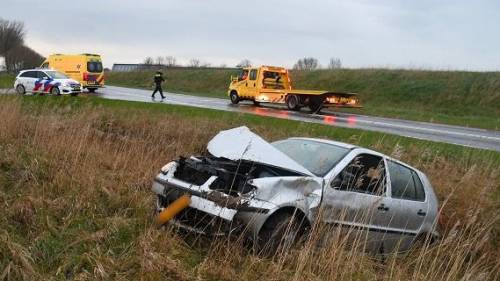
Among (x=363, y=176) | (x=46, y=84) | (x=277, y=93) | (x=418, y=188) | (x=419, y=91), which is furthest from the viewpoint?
(x=419, y=91)

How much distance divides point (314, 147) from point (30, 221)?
3449 millimetres

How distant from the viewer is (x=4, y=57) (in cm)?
8394

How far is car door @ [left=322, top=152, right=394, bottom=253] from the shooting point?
20.1 feet

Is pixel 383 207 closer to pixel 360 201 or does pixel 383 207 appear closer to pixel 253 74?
pixel 360 201

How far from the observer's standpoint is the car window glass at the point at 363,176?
21.2 ft

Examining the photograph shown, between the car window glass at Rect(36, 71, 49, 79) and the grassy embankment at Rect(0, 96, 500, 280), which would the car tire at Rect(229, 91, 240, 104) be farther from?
the grassy embankment at Rect(0, 96, 500, 280)

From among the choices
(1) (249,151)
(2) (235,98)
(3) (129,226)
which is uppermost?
(1) (249,151)

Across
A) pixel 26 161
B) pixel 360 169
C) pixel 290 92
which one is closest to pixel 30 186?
pixel 26 161

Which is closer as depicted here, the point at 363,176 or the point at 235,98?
the point at 363,176

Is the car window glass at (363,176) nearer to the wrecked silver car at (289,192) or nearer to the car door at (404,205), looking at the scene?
the wrecked silver car at (289,192)

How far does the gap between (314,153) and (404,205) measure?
133 centimetres

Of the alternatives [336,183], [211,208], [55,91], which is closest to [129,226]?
[211,208]

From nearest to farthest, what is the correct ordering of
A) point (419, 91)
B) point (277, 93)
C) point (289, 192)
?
point (289, 192) → point (277, 93) → point (419, 91)

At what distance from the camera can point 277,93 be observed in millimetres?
26922
